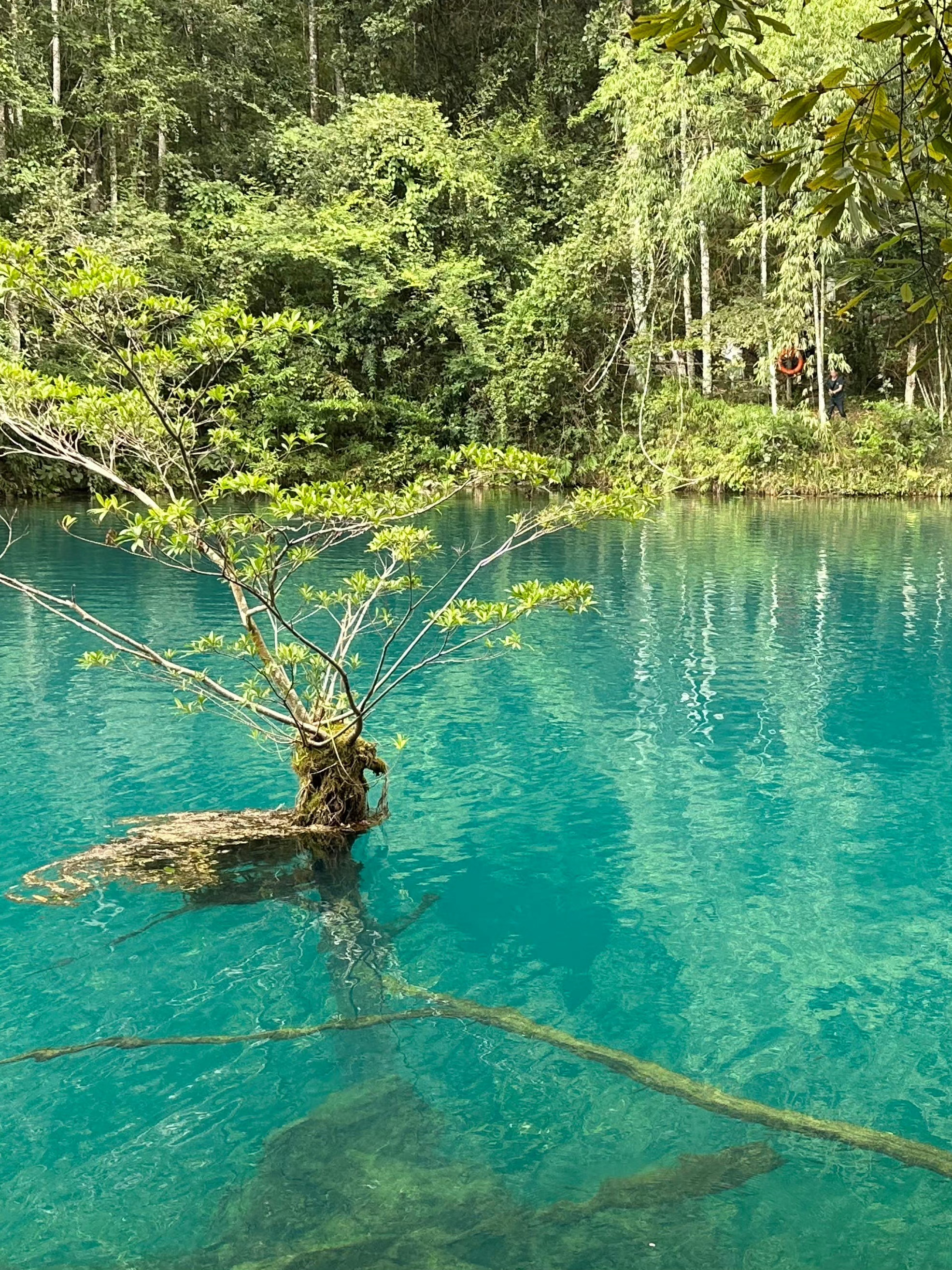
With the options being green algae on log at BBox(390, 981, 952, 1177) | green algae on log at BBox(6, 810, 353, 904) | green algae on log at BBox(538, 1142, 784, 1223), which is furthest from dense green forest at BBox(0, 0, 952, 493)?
green algae on log at BBox(538, 1142, 784, 1223)

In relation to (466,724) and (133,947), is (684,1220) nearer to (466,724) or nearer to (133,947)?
(133,947)

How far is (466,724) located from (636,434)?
81.2 ft

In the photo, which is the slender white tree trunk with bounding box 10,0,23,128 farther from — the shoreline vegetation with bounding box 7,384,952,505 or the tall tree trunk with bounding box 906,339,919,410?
the tall tree trunk with bounding box 906,339,919,410

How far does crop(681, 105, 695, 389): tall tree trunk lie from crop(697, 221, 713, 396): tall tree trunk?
1.27 feet

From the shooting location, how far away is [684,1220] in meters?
3.74

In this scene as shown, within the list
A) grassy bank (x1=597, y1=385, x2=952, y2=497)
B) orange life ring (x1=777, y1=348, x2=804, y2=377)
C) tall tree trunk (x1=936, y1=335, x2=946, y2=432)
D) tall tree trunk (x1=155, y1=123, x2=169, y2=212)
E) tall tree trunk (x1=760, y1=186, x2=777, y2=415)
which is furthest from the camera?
tall tree trunk (x1=155, y1=123, x2=169, y2=212)

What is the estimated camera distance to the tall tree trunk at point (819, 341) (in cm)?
2777

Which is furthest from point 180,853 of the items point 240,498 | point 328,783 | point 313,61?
point 313,61

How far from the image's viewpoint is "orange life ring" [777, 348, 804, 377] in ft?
97.2

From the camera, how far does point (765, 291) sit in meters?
29.8

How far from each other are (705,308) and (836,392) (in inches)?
174

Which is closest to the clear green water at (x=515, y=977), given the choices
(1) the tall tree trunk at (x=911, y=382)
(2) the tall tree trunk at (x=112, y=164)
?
(1) the tall tree trunk at (x=911, y=382)

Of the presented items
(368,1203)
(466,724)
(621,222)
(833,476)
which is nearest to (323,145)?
(621,222)

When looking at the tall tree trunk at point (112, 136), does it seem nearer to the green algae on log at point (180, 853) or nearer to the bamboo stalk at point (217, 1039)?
the green algae on log at point (180, 853)
